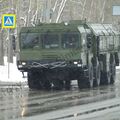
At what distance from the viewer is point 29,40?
24.9 m

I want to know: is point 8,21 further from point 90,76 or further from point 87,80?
point 87,80

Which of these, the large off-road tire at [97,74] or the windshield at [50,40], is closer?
the windshield at [50,40]

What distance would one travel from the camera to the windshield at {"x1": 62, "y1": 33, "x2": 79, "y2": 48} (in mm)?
24500

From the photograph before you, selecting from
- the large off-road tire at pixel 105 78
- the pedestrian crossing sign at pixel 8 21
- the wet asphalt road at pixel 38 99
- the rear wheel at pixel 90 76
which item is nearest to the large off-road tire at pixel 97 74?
the rear wheel at pixel 90 76

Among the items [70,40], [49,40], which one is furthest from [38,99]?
[49,40]

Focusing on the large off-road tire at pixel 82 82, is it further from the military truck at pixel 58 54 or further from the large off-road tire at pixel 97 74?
the large off-road tire at pixel 97 74

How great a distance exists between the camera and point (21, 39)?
24.8 m

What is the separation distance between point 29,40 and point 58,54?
59.9 inches

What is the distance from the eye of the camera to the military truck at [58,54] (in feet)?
79.4

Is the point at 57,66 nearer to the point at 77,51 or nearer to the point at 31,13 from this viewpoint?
the point at 77,51

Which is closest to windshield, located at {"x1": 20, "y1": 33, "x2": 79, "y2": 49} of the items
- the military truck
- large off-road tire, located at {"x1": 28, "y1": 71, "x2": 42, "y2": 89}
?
the military truck

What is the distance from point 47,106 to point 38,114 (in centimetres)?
217

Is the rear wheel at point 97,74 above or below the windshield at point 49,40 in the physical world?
below

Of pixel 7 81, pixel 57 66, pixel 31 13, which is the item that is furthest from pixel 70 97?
pixel 31 13
